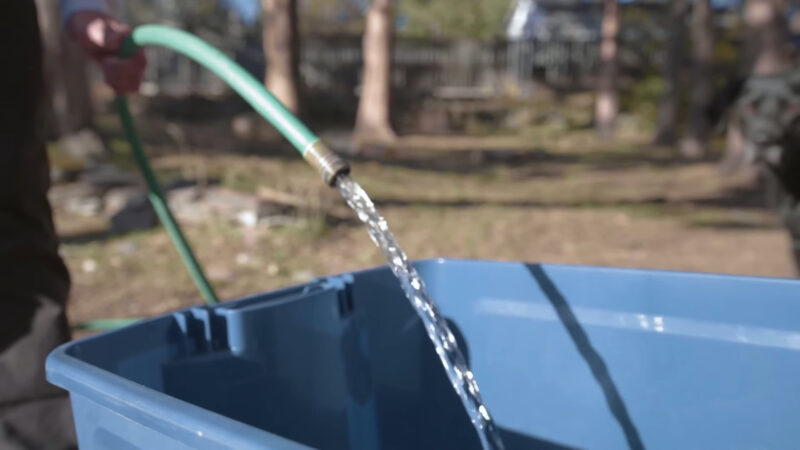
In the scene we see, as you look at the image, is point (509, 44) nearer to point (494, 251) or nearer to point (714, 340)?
point (494, 251)

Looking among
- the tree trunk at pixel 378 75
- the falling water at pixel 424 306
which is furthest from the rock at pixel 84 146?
the falling water at pixel 424 306

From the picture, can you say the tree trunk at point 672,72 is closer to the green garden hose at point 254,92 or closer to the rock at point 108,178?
the rock at point 108,178

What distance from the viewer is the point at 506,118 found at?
15.4m

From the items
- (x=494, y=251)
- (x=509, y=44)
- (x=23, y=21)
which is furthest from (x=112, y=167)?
(x=509, y=44)

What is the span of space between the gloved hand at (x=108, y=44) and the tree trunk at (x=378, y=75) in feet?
28.3

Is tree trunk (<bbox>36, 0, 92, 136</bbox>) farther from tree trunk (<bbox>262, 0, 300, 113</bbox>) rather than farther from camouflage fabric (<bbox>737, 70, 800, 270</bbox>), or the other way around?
camouflage fabric (<bbox>737, 70, 800, 270</bbox>)

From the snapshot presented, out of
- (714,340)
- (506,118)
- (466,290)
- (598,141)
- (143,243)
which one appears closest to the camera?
(714,340)

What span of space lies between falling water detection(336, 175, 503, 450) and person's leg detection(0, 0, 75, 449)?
0.64 meters

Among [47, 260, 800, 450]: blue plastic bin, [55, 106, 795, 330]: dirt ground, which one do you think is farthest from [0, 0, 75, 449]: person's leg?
[55, 106, 795, 330]: dirt ground

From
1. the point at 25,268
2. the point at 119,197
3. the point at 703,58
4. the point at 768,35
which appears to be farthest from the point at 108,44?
the point at 703,58

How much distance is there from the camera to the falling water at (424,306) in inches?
49.2

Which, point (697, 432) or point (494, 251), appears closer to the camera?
point (697, 432)

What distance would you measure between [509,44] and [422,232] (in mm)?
13287

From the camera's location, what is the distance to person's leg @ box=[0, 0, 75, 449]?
1394mm
